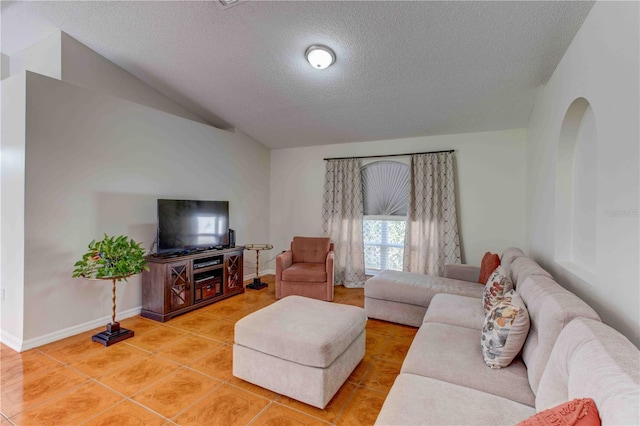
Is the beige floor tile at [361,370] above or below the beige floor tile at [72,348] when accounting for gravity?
below

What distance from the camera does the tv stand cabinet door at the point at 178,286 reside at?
3283mm

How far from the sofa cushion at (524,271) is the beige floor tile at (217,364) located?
222 cm

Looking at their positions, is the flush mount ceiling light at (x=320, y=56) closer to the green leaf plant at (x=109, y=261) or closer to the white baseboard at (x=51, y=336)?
the green leaf plant at (x=109, y=261)

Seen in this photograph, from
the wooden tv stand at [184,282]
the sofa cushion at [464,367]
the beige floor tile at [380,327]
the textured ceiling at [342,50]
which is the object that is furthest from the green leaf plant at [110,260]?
the sofa cushion at [464,367]

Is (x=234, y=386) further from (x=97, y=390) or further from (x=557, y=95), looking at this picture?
(x=557, y=95)

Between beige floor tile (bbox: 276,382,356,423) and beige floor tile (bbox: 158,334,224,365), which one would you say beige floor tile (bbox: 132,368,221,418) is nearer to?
beige floor tile (bbox: 158,334,224,365)

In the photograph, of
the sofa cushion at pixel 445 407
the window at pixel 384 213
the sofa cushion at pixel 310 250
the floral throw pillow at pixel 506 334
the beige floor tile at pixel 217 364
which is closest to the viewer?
the sofa cushion at pixel 445 407

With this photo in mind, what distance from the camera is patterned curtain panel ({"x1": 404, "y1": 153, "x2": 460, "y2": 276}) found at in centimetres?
410

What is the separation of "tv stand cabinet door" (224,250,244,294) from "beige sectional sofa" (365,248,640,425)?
9.13 feet

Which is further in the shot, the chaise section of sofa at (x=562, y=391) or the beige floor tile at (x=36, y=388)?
the beige floor tile at (x=36, y=388)

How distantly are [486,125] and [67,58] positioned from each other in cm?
473

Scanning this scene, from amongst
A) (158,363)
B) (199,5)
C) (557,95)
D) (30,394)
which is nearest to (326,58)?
(199,5)

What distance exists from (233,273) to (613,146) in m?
3.98

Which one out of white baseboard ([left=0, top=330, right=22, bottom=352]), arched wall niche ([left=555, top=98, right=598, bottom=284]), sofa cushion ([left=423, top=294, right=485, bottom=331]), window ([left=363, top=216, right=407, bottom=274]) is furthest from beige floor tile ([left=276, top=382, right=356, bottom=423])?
window ([left=363, top=216, right=407, bottom=274])
